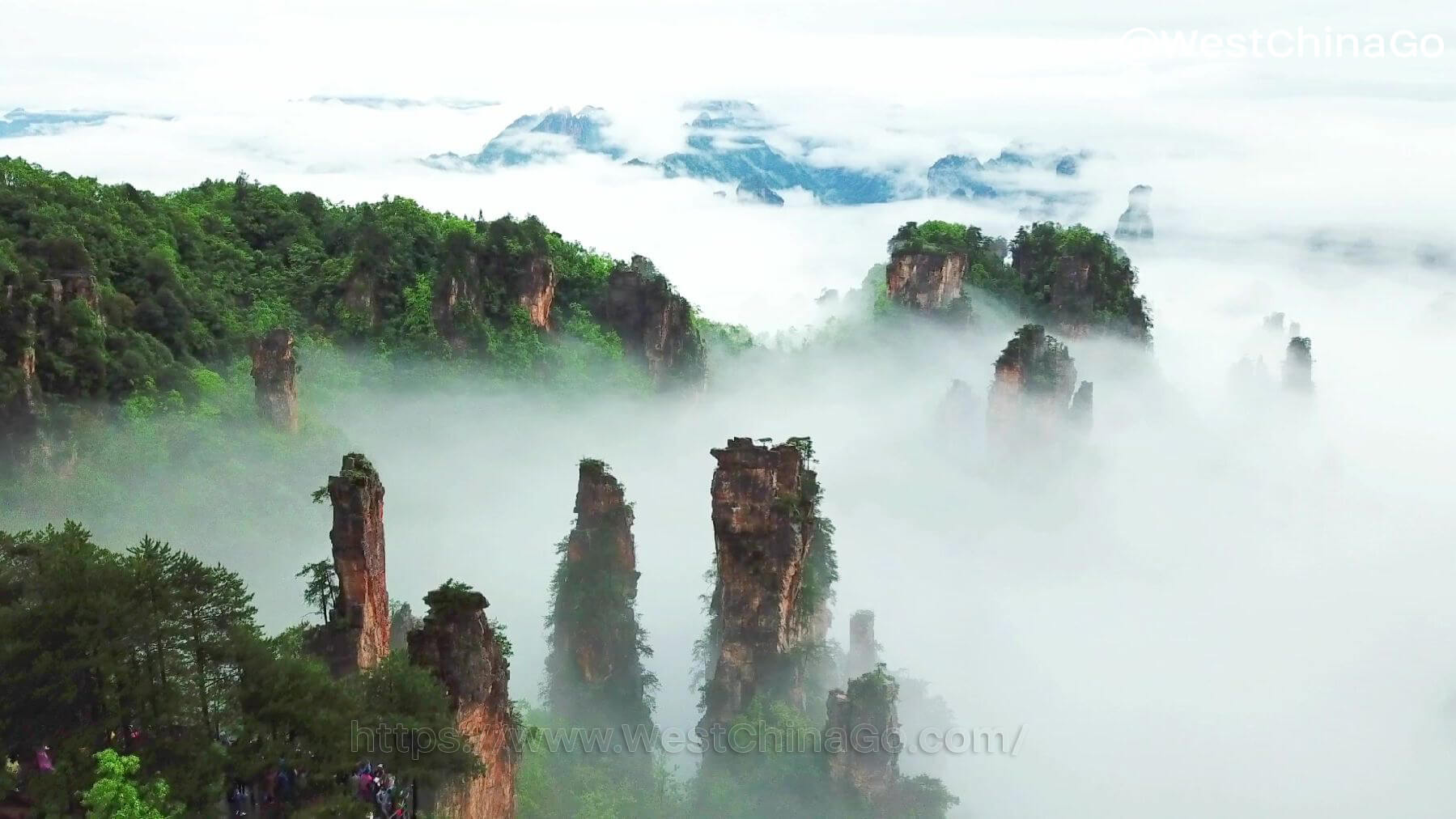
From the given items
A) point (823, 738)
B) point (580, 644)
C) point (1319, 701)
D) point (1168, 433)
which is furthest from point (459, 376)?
point (1168, 433)

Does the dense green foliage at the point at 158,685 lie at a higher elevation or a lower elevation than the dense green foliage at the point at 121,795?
higher

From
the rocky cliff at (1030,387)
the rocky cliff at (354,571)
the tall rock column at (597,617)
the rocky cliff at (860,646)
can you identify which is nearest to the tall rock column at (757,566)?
the tall rock column at (597,617)

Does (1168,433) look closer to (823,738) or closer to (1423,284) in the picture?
(823,738)

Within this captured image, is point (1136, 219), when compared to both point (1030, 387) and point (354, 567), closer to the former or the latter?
point (1030, 387)

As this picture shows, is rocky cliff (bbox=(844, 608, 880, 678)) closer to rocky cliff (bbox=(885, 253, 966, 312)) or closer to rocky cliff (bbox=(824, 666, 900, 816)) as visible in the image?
rocky cliff (bbox=(824, 666, 900, 816))

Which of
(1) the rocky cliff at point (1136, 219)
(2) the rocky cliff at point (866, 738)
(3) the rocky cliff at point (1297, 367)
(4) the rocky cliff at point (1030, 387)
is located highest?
(1) the rocky cliff at point (1136, 219)

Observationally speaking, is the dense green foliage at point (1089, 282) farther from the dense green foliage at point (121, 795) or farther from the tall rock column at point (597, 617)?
the dense green foliage at point (121, 795)

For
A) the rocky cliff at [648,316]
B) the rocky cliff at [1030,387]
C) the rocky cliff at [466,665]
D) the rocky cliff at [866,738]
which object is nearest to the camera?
the rocky cliff at [466,665]
